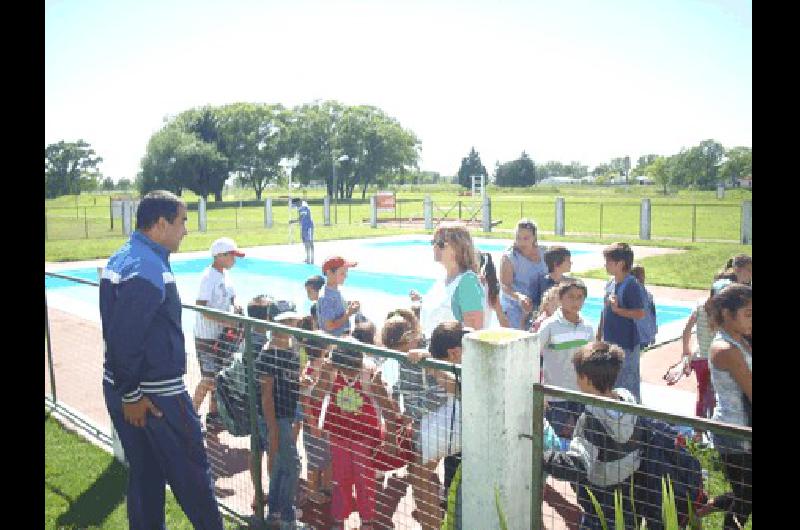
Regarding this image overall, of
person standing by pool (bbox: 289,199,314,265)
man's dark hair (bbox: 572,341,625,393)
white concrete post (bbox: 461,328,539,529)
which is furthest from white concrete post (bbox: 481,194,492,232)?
white concrete post (bbox: 461,328,539,529)

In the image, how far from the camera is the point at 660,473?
3.16 m

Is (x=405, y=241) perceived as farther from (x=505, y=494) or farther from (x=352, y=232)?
(x=505, y=494)

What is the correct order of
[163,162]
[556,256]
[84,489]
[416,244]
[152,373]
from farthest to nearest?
1. [163,162]
2. [416,244]
3. [556,256]
4. [84,489]
5. [152,373]

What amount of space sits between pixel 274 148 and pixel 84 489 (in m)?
81.3

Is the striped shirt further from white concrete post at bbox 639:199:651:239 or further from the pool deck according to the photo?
white concrete post at bbox 639:199:651:239

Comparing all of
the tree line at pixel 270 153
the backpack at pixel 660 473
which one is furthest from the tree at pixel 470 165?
the backpack at pixel 660 473

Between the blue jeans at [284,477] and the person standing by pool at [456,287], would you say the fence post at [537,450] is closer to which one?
the person standing by pool at [456,287]

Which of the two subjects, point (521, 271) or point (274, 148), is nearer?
point (521, 271)

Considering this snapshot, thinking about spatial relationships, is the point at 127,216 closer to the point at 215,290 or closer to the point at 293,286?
the point at 293,286

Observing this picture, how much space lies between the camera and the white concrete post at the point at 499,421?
2855 millimetres

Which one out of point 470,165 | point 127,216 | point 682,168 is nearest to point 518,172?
point 470,165

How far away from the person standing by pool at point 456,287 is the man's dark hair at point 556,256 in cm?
156

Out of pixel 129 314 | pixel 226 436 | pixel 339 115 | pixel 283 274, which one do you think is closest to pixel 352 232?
pixel 283 274
